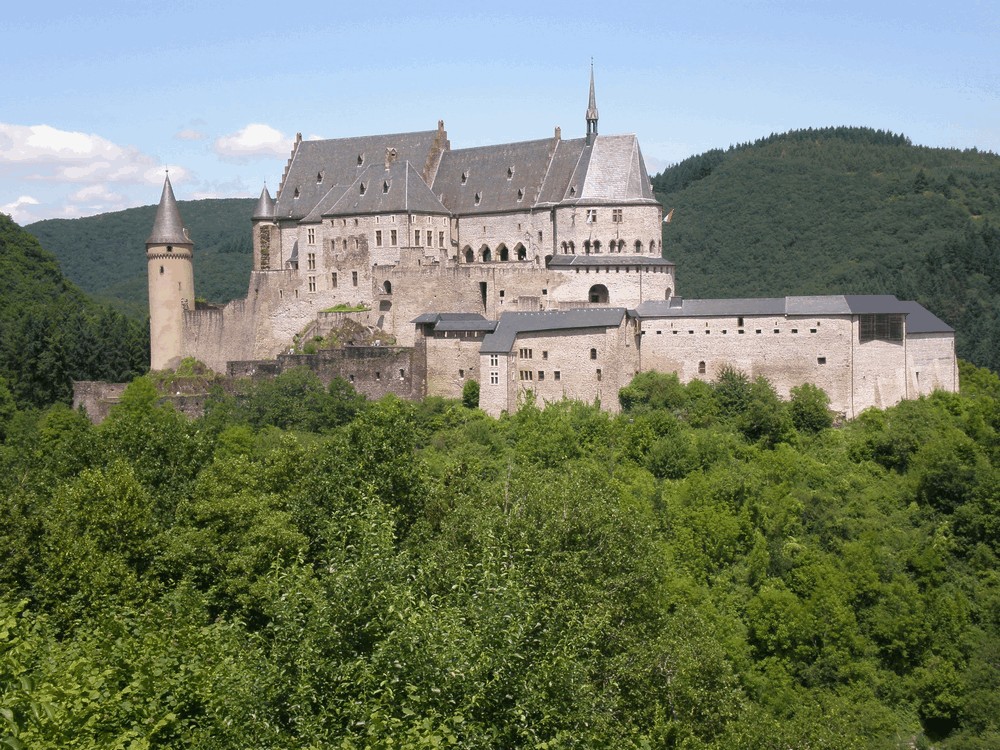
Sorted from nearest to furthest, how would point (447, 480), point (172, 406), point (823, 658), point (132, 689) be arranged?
point (132, 689), point (447, 480), point (823, 658), point (172, 406)

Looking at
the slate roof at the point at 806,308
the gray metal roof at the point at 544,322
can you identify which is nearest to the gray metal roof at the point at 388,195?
the gray metal roof at the point at 544,322

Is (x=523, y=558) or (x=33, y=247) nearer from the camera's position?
(x=523, y=558)

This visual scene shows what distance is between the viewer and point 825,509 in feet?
148

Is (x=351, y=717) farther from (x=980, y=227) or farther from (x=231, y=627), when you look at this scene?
(x=980, y=227)

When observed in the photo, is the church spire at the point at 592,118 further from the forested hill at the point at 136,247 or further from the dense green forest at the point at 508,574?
the forested hill at the point at 136,247

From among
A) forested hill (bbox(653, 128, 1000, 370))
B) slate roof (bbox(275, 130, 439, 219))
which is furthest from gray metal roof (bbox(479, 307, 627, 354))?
forested hill (bbox(653, 128, 1000, 370))

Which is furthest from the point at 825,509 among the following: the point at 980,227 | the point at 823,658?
the point at 980,227

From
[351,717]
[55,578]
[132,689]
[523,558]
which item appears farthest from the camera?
[55,578]

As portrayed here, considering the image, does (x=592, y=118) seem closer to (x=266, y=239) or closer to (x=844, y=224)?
(x=266, y=239)

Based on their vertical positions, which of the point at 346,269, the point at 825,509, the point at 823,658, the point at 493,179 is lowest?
the point at 823,658

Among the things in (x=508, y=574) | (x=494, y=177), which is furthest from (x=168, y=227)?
(x=508, y=574)

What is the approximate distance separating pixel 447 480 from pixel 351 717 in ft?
58.2

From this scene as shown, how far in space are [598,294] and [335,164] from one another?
59.8ft

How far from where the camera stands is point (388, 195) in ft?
198
